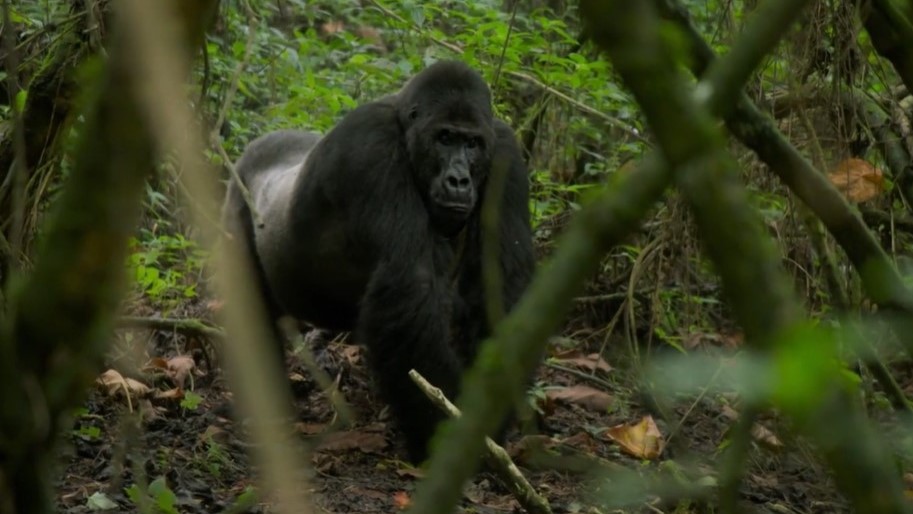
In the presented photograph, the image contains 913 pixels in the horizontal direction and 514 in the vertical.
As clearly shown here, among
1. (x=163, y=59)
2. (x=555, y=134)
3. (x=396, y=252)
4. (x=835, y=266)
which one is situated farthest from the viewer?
(x=555, y=134)

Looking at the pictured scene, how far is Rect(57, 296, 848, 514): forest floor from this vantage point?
12.9 feet

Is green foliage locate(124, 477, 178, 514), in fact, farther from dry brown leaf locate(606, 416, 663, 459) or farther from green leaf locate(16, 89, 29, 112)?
dry brown leaf locate(606, 416, 663, 459)

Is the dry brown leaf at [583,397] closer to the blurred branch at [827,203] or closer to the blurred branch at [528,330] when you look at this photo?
the blurred branch at [827,203]

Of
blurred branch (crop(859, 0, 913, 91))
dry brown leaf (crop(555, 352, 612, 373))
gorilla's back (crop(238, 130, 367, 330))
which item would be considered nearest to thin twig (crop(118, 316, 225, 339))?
gorilla's back (crop(238, 130, 367, 330))

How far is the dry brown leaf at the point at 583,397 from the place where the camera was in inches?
216

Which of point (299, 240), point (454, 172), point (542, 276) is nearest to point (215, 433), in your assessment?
point (299, 240)

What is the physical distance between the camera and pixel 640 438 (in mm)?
4684

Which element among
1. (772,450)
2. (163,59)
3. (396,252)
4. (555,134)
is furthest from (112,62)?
(555,134)

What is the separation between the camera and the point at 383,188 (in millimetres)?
5117

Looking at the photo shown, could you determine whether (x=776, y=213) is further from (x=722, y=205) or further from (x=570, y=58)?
(x=722, y=205)

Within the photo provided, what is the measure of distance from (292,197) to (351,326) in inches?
26.3

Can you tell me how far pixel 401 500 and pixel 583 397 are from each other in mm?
1524

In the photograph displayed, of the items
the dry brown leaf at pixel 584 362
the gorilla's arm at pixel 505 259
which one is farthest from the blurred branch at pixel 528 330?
the dry brown leaf at pixel 584 362

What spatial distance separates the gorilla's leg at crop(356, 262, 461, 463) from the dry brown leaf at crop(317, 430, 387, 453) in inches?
8.8
